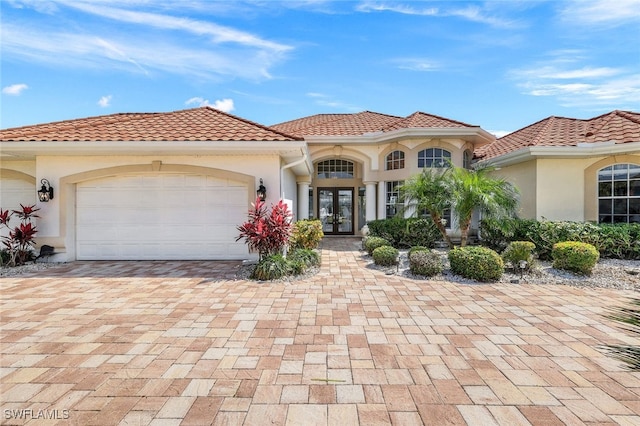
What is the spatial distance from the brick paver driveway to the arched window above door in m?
11.0

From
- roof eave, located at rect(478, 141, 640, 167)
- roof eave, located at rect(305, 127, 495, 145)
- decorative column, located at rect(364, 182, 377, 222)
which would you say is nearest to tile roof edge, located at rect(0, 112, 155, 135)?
roof eave, located at rect(305, 127, 495, 145)

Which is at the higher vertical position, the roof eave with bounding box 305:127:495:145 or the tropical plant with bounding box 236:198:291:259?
the roof eave with bounding box 305:127:495:145

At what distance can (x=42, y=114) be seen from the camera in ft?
37.7

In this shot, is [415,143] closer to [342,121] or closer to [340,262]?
[342,121]

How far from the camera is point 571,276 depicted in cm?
746

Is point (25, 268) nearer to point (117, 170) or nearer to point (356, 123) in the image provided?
point (117, 170)

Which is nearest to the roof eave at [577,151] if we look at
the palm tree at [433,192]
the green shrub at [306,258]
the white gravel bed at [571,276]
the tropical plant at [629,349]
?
the white gravel bed at [571,276]

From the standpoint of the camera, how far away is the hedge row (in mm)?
8891

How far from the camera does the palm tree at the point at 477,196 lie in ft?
26.7

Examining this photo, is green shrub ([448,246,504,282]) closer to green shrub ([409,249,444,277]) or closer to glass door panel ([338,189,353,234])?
green shrub ([409,249,444,277])

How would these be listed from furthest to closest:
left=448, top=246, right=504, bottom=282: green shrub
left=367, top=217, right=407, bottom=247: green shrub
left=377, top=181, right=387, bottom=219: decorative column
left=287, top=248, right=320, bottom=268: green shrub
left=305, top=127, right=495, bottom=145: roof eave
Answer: left=377, top=181, right=387, bottom=219: decorative column → left=305, top=127, right=495, bottom=145: roof eave → left=367, top=217, right=407, bottom=247: green shrub → left=287, top=248, right=320, bottom=268: green shrub → left=448, top=246, right=504, bottom=282: green shrub

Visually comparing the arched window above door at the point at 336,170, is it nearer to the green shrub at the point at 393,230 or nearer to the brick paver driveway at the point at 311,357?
the green shrub at the point at 393,230

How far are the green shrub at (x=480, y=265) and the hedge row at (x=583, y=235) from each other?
2.25m

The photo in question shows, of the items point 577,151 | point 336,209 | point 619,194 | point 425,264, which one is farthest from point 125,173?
point 619,194
